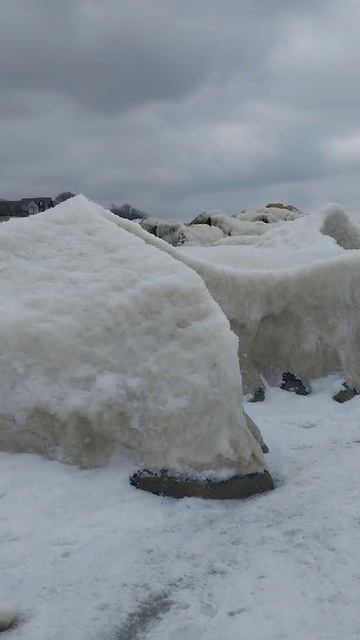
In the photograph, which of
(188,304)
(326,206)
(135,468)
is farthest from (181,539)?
(326,206)

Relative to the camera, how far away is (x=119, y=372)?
5.34 meters

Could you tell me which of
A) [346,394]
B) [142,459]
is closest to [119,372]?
[142,459]

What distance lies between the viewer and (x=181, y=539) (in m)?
4.40

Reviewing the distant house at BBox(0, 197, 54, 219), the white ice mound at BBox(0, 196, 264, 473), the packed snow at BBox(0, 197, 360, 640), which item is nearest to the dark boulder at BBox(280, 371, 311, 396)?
the packed snow at BBox(0, 197, 360, 640)

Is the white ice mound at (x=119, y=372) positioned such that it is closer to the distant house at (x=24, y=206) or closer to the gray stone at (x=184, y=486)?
the gray stone at (x=184, y=486)

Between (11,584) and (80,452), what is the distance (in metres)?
1.46

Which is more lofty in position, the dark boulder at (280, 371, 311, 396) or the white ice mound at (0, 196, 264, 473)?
the white ice mound at (0, 196, 264, 473)

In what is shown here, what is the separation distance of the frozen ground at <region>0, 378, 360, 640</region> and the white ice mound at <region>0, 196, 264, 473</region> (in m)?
0.27

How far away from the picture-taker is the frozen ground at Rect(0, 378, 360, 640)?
3506 mm

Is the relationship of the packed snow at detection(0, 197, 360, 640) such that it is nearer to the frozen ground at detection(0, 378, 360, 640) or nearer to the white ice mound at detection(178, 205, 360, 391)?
the frozen ground at detection(0, 378, 360, 640)

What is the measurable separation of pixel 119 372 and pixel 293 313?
12.9 ft

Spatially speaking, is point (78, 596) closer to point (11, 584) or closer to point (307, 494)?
point (11, 584)

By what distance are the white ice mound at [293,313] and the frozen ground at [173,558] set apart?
3.01 meters

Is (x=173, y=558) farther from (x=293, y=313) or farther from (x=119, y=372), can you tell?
(x=293, y=313)
